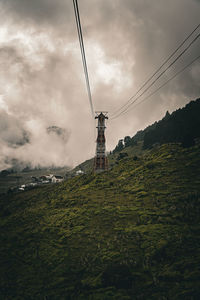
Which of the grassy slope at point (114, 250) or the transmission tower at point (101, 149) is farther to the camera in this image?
the transmission tower at point (101, 149)

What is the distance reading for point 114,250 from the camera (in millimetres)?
11312

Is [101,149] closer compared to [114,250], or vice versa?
[114,250]

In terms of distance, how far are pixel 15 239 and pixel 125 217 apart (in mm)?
11581

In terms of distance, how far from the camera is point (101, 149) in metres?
48.3

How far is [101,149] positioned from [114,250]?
3770 cm

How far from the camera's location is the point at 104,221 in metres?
16.5

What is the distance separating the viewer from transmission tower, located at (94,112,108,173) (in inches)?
1834

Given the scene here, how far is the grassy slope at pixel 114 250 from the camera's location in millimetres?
7934

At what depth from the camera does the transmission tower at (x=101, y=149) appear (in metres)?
46.6

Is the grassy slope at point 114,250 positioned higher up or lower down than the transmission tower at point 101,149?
lower down

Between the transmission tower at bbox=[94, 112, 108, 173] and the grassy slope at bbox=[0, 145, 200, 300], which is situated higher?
the transmission tower at bbox=[94, 112, 108, 173]

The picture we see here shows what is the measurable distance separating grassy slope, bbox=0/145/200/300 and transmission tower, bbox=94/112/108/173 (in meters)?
24.4

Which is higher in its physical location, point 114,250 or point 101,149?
point 101,149

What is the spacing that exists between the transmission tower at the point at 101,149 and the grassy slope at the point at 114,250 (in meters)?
Result: 24.4
